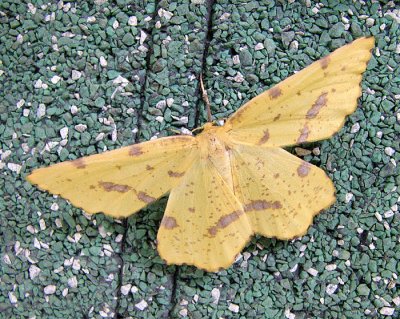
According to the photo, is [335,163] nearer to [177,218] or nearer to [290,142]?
[290,142]

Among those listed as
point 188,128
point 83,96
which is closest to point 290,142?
point 188,128

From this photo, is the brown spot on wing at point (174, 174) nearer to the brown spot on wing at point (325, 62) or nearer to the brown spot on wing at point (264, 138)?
the brown spot on wing at point (264, 138)

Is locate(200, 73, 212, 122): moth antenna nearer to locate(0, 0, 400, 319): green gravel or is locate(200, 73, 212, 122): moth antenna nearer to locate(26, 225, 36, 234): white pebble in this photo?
locate(0, 0, 400, 319): green gravel

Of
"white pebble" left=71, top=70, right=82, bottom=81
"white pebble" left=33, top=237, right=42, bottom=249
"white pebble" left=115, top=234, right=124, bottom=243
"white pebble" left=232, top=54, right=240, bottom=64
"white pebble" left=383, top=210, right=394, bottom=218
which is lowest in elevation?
"white pebble" left=33, top=237, right=42, bottom=249

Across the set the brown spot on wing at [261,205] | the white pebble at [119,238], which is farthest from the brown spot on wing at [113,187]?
the brown spot on wing at [261,205]

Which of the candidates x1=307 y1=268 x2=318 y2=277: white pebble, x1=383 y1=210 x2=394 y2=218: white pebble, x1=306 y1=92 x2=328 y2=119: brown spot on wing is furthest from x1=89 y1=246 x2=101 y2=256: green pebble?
x1=383 y1=210 x2=394 y2=218: white pebble

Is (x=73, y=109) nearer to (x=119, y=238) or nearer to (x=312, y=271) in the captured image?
(x=119, y=238)
